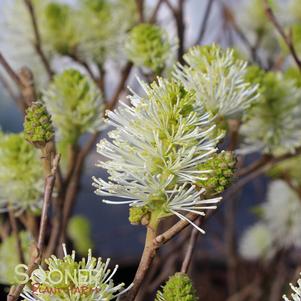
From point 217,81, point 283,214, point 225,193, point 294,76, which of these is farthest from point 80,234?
point 217,81

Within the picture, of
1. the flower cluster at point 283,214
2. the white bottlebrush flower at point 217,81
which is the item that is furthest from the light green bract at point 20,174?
the flower cluster at point 283,214

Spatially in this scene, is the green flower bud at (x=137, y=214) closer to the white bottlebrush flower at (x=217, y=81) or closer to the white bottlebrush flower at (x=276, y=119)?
the white bottlebrush flower at (x=217, y=81)

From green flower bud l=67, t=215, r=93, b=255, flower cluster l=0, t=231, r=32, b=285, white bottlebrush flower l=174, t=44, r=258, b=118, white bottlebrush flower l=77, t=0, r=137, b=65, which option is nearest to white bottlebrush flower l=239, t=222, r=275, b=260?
green flower bud l=67, t=215, r=93, b=255

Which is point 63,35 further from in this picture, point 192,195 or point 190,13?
point 190,13

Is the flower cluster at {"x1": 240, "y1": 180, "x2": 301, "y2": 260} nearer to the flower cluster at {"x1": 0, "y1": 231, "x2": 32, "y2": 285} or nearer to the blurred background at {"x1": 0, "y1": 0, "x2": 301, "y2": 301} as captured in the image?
the blurred background at {"x1": 0, "y1": 0, "x2": 301, "y2": 301}

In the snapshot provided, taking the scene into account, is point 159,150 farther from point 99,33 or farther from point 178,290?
point 99,33

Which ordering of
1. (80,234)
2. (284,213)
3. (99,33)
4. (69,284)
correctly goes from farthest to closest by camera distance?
1. (80,234)
2. (284,213)
3. (99,33)
4. (69,284)
